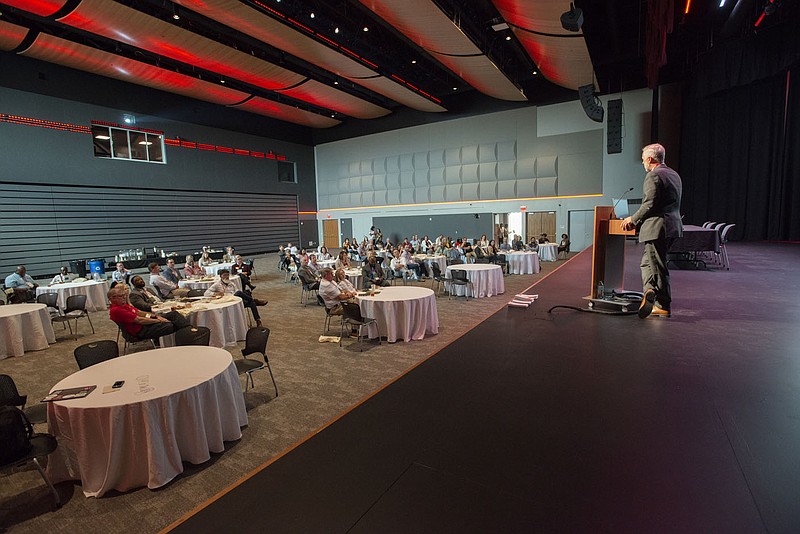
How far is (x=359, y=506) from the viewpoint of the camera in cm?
136

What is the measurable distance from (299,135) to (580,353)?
25.0 metres

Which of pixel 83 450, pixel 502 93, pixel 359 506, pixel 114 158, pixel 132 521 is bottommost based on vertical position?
pixel 132 521

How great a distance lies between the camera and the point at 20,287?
8164 millimetres

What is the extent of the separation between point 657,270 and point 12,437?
482cm

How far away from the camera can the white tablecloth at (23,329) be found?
5.86 meters

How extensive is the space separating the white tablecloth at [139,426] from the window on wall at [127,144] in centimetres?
1679

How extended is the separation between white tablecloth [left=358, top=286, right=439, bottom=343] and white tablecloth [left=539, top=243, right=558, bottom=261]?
11063mm

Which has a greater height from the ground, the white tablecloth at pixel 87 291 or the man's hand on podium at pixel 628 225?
the man's hand on podium at pixel 628 225

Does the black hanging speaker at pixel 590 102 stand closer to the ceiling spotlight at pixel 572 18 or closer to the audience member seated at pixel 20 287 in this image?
the ceiling spotlight at pixel 572 18

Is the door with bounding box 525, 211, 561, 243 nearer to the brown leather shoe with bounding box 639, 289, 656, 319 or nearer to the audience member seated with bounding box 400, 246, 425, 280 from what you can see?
the audience member seated with bounding box 400, 246, 425, 280

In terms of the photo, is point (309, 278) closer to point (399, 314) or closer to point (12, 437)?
point (399, 314)

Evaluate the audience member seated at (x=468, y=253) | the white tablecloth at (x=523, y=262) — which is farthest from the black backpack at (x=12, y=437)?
the white tablecloth at (x=523, y=262)

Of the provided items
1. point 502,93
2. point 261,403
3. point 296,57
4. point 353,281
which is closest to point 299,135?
point 296,57

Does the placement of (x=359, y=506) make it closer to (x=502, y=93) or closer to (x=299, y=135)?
(x=502, y=93)
